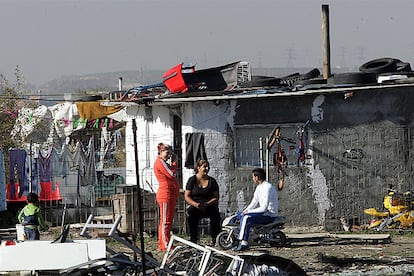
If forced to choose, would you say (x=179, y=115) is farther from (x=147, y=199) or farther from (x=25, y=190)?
(x=25, y=190)

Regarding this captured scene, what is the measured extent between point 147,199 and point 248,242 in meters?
3.41

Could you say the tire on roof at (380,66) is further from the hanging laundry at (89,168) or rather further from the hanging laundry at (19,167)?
the hanging laundry at (19,167)

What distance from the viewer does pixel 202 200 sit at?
15.5 metres

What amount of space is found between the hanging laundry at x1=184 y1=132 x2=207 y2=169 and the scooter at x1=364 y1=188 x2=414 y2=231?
12.0 feet

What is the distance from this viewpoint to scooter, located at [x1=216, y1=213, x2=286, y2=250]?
15.5 metres

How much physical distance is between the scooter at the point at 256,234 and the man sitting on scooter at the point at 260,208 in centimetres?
27

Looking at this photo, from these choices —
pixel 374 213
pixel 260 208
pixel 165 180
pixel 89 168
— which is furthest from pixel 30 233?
pixel 374 213

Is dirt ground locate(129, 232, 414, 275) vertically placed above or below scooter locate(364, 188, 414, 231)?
below

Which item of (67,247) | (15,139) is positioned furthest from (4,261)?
(15,139)

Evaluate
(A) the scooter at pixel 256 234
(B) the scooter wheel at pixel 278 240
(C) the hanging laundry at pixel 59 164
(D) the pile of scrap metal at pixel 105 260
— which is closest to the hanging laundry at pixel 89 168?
(C) the hanging laundry at pixel 59 164

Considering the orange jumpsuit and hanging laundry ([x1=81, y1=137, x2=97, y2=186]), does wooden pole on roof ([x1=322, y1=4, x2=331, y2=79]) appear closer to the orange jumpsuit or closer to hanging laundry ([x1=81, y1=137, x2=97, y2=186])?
hanging laundry ([x1=81, y1=137, x2=97, y2=186])

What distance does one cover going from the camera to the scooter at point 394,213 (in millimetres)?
17875

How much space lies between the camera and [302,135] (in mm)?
18703

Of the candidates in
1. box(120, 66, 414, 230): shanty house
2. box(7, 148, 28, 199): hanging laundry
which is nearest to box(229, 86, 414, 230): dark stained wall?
box(120, 66, 414, 230): shanty house
